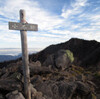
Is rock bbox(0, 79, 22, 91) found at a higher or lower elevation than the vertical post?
lower

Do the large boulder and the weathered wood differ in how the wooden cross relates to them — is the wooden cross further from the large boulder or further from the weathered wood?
the large boulder

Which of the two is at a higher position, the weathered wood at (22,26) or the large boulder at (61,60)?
the weathered wood at (22,26)

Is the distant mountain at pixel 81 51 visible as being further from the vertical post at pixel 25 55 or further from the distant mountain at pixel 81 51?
the vertical post at pixel 25 55

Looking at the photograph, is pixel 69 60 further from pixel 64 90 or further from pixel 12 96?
pixel 12 96

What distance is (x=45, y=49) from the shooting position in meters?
45.4

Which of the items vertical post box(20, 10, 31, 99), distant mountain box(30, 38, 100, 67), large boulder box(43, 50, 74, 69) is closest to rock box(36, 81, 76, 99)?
vertical post box(20, 10, 31, 99)

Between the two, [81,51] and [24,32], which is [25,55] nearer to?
[24,32]

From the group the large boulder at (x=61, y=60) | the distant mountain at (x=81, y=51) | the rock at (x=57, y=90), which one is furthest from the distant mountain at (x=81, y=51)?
the rock at (x=57, y=90)

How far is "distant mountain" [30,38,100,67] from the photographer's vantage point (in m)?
29.8

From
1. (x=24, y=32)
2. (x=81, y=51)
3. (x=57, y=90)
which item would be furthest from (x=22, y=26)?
(x=81, y=51)

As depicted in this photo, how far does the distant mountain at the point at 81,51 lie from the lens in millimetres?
29797

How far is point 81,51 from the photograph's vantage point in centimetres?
3669

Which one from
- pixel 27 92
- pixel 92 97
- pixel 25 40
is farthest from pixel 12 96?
pixel 92 97

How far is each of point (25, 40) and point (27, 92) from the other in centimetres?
315
